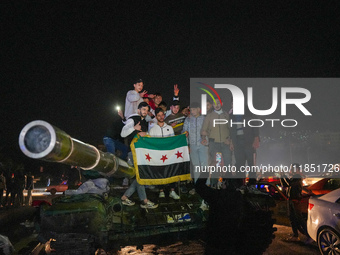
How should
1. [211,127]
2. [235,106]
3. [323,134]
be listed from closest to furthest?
1. [211,127]
2. [235,106]
3. [323,134]

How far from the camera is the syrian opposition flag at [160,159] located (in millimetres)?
6086

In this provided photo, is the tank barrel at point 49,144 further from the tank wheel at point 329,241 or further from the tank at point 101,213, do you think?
the tank wheel at point 329,241

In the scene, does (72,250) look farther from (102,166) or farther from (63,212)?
(102,166)

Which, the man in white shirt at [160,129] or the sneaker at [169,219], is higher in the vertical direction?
the man in white shirt at [160,129]

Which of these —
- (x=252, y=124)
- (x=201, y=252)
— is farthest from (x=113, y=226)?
(x=252, y=124)

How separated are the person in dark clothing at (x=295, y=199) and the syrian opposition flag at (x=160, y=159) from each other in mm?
3334

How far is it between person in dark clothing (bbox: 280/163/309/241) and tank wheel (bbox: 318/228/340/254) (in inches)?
63.3

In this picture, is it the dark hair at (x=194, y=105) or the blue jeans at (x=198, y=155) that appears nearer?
the blue jeans at (x=198, y=155)

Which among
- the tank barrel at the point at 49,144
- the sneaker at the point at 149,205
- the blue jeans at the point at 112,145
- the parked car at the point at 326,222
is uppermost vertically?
the tank barrel at the point at 49,144

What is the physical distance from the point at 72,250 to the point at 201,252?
357 centimetres

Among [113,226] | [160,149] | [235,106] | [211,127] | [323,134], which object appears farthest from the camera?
[323,134]

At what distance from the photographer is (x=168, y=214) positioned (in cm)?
539

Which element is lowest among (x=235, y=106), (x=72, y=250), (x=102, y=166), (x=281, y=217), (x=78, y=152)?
(x=281, y=217)

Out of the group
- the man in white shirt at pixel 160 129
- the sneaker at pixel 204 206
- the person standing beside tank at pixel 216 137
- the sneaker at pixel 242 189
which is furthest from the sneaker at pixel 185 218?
the person standing beside tank at pixel 216 137
